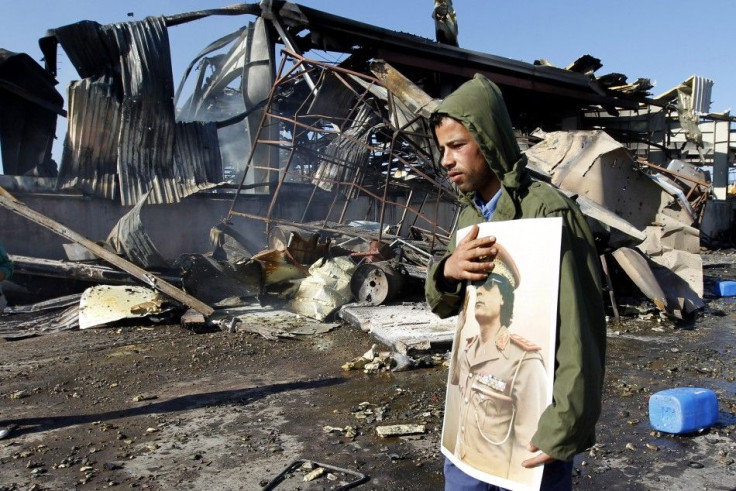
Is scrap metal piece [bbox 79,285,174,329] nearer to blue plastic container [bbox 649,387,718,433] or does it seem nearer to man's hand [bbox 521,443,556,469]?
blue plastic container [bbox 649,387,718,433]

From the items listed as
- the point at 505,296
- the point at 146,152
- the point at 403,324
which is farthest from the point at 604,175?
the point at 146,152

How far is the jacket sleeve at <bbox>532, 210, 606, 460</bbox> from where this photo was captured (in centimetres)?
125

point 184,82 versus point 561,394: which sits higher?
point 184,82

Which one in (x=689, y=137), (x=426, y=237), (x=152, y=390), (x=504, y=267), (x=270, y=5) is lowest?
(x=152, y=390)

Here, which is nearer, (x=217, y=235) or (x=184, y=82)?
(x=217, y=235)

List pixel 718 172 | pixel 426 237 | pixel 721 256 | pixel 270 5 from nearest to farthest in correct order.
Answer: pixel 426 237 < pixel 270 5 < pixel 721 256 < pixel 718 172

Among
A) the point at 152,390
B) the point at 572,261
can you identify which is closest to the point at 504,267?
the point at 572,261

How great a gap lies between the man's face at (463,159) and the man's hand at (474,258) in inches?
6.2

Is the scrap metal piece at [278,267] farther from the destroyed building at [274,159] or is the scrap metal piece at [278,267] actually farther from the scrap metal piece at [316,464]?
the scrap metal piece at [316,464]

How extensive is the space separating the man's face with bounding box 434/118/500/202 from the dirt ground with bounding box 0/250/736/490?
6.84 ft

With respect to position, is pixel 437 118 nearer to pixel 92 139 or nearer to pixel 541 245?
pixel 541 245

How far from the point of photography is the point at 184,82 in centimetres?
1425

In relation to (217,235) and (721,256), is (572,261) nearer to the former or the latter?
(217,235)

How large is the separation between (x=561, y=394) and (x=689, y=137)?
21397 millimetres
